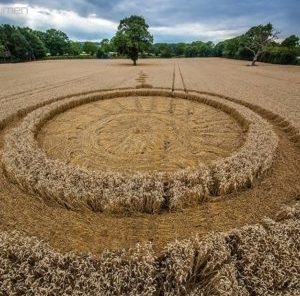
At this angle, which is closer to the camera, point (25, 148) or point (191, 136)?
point (25, 148)

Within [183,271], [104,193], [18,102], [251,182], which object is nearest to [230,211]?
[251,182]

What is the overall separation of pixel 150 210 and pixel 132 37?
53.0 meters

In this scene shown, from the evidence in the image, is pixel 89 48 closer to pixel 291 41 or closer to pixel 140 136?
pixel 291 41

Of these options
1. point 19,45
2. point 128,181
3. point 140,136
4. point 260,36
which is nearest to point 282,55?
point 260,36

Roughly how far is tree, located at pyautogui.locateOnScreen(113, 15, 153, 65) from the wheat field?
43.5 metres

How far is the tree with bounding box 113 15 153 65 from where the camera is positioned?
51.3 meters

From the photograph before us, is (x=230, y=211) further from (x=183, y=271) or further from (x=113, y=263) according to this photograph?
(x=113, y=263)

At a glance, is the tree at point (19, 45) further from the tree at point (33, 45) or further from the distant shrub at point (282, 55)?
the distant shrub at point (282, 55)

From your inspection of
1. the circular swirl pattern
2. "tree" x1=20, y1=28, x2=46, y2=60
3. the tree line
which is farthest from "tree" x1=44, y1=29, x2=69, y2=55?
the circular swirl pattern

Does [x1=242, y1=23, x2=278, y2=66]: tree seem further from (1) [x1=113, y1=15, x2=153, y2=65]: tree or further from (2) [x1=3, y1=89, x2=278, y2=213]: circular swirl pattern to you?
(2) [x1=3, y1=89, x2=278, y2=213]: circular swirl pattern

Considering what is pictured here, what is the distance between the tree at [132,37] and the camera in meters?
51.3

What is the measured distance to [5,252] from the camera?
458 centimetres

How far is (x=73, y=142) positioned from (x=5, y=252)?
7.23 m

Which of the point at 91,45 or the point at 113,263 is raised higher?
the point at 91,45
